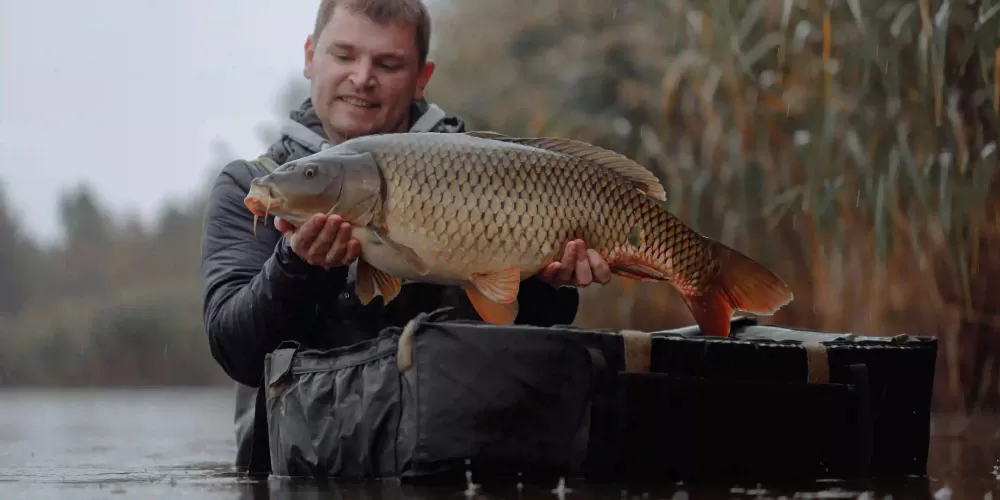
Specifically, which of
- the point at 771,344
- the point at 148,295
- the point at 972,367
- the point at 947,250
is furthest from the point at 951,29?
the point at 148,295

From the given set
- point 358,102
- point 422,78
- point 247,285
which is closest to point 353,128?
point 358,102

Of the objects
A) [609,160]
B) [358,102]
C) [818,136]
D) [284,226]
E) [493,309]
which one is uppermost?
[818,136]

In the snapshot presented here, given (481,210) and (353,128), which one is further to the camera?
(353,128)

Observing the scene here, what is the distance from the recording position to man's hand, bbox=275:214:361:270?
191cm

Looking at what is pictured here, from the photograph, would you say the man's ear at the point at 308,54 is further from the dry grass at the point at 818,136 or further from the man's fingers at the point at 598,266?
the dry grass at the point at 818,136

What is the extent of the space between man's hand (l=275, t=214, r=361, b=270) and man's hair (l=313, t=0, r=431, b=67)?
0.57 m

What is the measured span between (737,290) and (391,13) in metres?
0.80

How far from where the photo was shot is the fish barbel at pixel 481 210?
1.90 metres

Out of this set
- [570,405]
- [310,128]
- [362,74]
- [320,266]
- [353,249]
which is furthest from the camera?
[310,128]

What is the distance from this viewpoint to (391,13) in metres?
2.43

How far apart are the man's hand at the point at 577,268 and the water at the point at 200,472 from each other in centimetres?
33

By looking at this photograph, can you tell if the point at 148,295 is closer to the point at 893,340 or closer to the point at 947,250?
the point at 947,250

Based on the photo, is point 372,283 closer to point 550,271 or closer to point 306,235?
point 306,235

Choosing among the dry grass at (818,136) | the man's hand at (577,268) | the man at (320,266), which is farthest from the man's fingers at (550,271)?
the dry grass at (818,136)
